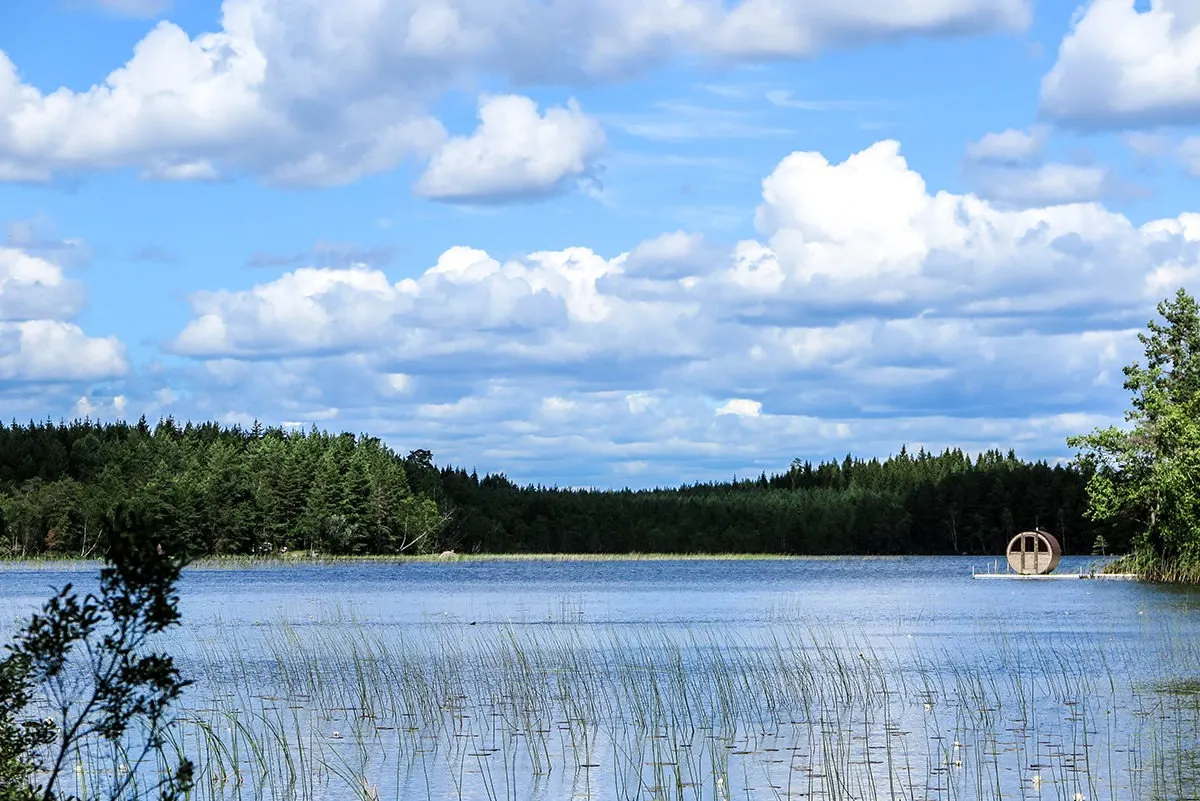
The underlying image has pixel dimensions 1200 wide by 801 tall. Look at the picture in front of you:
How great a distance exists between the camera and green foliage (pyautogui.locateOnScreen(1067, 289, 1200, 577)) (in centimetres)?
7294

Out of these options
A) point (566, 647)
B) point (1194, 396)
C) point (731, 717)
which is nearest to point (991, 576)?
point (1194, 396)

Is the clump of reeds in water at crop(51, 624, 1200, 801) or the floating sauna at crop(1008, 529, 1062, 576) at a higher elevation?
the floating sauna at crop(1008, 529, 1062, 576)

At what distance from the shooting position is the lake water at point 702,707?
20.4 m

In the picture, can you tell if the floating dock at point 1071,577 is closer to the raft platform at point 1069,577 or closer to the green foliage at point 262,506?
the raft platform at point 1069,577

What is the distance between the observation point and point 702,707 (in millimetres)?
27016

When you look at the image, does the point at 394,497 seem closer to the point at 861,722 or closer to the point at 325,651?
the point at 325,651

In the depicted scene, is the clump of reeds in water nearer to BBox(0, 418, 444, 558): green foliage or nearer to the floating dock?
the floating dock

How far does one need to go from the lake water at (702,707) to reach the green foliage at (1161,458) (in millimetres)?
18241

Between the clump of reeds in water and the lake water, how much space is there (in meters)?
0.07

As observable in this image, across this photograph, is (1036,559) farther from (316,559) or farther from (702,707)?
(702,707)

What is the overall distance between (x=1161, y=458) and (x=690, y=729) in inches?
2323

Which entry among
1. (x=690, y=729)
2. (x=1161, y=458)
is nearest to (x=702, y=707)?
(x=690, y=729)

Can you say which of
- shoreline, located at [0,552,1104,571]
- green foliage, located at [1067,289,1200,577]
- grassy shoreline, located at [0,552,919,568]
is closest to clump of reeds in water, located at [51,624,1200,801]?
green foliage, located at [1067,289,1200,577]

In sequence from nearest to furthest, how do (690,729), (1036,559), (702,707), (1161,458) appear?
(690,729) < (702,707) < (1161,458) < (1036,559)
